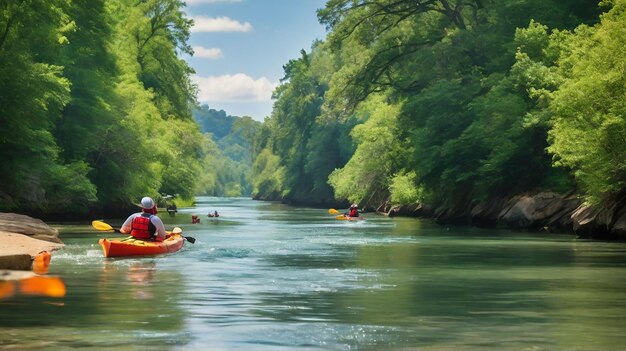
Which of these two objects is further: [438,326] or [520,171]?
[520,171]

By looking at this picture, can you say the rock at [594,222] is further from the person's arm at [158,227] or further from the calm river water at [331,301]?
the person's arm at [158,227]

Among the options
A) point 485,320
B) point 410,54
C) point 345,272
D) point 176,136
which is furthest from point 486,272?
point 176,136

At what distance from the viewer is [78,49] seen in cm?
5762

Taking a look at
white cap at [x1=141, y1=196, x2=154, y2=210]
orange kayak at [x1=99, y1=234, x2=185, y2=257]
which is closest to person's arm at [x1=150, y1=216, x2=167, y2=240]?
orange kayak at [x1=99, y1=234, x2=185, y2=257]

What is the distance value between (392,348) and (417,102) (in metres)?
48.7

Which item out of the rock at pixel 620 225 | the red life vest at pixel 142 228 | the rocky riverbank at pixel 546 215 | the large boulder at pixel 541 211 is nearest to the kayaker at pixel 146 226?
the red life vest at pixel 142 228

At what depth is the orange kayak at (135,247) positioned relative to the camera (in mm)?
27903

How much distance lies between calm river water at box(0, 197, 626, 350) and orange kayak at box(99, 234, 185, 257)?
40cm

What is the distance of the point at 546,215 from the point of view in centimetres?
4694

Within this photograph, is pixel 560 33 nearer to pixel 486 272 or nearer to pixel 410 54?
pixel 410 54

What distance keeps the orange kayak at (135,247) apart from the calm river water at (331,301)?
0.40m

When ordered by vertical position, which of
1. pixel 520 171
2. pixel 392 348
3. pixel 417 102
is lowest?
pixel 392 348

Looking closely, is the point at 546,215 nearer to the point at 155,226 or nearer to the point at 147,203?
the point at 155,226

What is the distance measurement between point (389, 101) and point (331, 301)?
2342 inches
